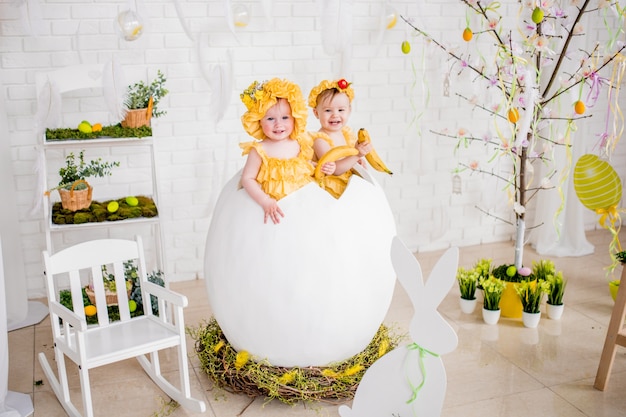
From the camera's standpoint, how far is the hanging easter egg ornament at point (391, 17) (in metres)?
4.03

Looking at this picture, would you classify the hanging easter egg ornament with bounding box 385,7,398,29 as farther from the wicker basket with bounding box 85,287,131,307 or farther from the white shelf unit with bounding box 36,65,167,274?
the wicker basket with bounding box 85,287,131,307

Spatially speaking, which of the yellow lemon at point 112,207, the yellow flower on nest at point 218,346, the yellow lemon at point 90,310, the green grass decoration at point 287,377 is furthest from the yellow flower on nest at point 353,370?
the yellow lemon at point 112,207

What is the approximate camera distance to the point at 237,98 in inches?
164

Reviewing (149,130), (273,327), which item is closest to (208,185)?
(149,130)

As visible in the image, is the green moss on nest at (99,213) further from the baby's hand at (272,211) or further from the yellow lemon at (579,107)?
the yellow lemon at (579,107)

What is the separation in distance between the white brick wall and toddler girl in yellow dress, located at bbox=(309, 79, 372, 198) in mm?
727

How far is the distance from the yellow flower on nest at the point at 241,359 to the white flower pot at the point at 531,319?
1531mm

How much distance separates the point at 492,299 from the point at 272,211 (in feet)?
4.85

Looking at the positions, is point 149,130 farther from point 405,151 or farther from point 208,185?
point 405,151

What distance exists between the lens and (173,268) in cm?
429

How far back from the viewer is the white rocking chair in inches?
102

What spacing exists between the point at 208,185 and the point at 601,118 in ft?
9.19

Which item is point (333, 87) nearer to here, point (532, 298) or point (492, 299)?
point (492, 299)

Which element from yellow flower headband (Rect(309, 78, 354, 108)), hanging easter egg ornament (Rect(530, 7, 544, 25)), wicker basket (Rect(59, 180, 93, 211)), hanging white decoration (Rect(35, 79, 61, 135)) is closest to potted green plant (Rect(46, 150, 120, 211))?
wicker basket (Rect(59, 180, 93, 211))
